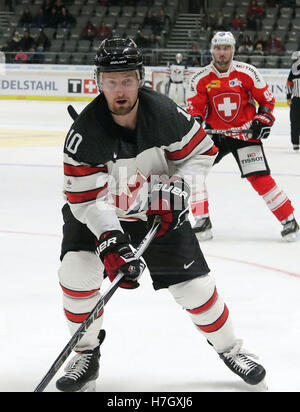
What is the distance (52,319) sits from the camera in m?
3.11

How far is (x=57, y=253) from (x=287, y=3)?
15.1 m

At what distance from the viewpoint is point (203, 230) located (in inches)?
184

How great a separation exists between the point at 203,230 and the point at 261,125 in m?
0.70

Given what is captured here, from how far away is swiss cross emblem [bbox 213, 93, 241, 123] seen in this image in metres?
4.67

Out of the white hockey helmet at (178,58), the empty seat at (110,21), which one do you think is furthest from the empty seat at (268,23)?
the empty seat at (110,21)

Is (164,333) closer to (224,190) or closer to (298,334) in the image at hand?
(298,334)

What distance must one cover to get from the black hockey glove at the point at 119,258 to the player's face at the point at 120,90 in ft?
1.17

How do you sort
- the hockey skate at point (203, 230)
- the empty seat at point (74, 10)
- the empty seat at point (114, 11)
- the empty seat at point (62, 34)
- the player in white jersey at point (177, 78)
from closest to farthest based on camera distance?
1. the hockey skate at point (203, 230)
2. the player in white jersey at point (177, 78)
3. the empty seat at point (62, 34)
4. the empty seat at point (114, 11)
5. the empty seat at point (74, 10)

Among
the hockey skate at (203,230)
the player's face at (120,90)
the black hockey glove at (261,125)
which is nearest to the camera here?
the player's face at (120,90)

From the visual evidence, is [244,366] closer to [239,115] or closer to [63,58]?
[239,115]

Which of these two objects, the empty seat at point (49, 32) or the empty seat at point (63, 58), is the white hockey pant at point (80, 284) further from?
the empty seat at point (49, 32)

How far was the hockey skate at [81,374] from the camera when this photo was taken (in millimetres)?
2359

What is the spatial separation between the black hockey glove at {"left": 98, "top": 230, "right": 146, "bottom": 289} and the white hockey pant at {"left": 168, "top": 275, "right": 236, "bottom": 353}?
0.63 feet
